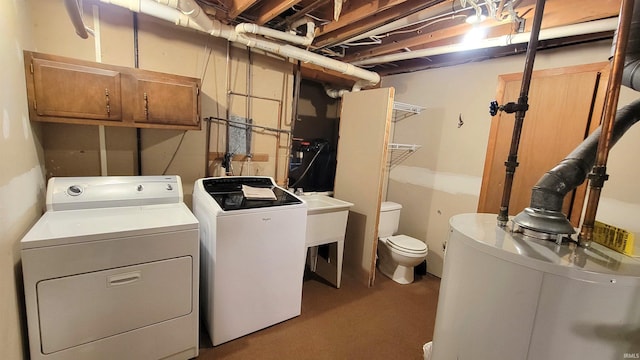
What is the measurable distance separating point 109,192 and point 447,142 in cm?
297

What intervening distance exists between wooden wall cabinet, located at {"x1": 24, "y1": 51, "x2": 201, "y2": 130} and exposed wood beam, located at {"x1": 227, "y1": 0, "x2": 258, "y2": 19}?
554mm

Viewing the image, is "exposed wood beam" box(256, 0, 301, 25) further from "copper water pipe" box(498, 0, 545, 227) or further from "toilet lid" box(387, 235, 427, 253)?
"toilet lid" box(387, 235, 427, 253)

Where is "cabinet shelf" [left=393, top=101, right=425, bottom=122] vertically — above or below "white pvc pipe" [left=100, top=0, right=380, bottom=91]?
below

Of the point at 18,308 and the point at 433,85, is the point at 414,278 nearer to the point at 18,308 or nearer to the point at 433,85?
the point at 433,85

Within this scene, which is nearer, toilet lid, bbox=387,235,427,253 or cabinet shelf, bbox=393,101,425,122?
toilet lid, bbox=387,235,427,253

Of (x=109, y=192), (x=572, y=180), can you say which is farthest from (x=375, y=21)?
(x=109, y=192)

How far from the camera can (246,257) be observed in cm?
194

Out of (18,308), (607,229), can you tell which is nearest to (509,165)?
(607,229)

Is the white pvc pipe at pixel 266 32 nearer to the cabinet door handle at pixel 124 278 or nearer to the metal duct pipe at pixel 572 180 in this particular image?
the cabinet door handle at pixel 124 278

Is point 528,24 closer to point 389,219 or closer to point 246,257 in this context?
point 389,219

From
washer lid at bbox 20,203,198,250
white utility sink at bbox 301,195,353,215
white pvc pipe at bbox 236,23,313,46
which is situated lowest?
white utility sink at bbox 301,195,353,215

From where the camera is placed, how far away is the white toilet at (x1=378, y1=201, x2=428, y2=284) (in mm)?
2787

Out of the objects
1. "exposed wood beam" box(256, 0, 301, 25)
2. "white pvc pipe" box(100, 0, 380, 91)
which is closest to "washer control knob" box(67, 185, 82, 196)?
"white pvc pipe" box(100, 0, 380, 91)

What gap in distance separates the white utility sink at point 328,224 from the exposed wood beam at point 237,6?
5.19 feet
